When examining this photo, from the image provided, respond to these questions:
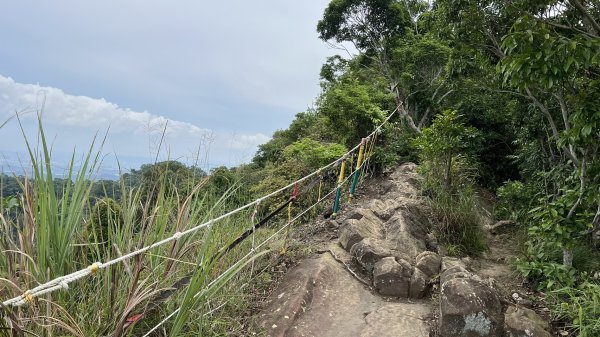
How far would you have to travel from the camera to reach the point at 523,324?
2.97m

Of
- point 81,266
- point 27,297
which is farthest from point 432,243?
point 27,297

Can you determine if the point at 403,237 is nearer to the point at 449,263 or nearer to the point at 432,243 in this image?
the point at 432,243

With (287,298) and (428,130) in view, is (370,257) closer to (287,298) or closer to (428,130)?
(287,298)

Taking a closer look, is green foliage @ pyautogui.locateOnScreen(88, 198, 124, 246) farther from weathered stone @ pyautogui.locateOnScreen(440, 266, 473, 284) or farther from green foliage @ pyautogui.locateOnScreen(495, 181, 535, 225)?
green foliage @ pyautogui.locateOnScreen(495, 181, 535, 225)

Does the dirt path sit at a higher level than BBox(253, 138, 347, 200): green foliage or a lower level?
lower

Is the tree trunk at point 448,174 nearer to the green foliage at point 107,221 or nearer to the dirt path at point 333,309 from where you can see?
the dirt path at point 333,309

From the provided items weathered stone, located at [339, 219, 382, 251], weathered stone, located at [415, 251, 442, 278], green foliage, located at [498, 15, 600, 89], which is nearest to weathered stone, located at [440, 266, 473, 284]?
weathered stone, located at [415, 251, 442, 278]

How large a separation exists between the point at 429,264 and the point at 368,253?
59 cm

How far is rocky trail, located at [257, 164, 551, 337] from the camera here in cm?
296

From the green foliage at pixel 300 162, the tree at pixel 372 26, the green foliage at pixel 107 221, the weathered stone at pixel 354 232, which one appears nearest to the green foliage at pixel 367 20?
the tree at pixel 372 26

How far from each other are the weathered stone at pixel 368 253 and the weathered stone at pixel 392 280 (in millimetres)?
154

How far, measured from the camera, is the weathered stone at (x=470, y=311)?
2.92 m

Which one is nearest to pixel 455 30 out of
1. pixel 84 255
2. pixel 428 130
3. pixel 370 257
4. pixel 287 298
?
pixel 428 130

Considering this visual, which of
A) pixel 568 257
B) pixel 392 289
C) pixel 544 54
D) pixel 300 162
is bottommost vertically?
pixel 392 289
